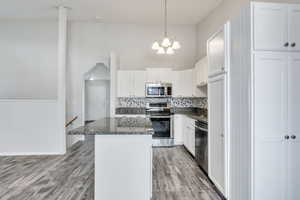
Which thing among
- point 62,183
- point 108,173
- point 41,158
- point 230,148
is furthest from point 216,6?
point 41,158

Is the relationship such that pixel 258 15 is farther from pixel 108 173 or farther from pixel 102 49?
pixel 102 49

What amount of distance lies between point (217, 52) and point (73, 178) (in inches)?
119

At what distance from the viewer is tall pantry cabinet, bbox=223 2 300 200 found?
2084mm

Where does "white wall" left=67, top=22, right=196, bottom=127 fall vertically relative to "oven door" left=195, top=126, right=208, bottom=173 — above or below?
above

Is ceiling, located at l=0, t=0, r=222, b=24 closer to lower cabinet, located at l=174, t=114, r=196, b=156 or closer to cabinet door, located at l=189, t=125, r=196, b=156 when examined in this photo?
lower cabinet, located at l=174, t=114, r=196, b=156

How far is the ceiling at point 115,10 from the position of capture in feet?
16.0

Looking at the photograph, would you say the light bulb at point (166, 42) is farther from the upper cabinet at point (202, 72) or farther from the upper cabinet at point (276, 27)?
the upper cabinet at point (276, 27)

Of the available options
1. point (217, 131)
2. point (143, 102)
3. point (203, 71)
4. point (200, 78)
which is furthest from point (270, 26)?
point (143, 102)

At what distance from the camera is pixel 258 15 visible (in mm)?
2070

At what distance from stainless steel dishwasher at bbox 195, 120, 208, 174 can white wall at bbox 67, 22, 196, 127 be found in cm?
296

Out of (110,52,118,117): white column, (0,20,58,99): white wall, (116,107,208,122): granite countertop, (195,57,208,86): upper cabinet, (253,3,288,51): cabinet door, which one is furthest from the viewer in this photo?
(0,20,58,99): white wall

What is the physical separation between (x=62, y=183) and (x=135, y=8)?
4168mm

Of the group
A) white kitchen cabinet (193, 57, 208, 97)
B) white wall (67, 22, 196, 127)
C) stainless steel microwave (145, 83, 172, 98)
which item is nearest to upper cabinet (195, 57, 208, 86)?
white kitchen cabinet (193, 57, 208, 97)

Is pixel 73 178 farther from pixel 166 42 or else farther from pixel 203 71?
pixel 203 71
